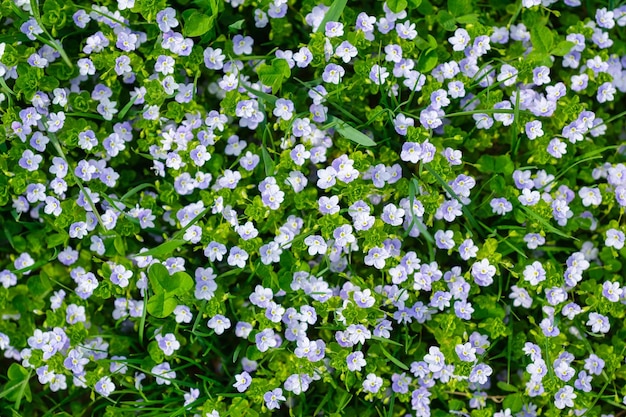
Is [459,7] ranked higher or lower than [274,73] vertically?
higher

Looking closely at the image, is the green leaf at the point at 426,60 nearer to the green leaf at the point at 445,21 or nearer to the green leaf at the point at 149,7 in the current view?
the green leaf at the point at 445,21

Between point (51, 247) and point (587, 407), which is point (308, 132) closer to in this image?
point (51, 247)

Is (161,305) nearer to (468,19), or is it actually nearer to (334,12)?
(334,12)

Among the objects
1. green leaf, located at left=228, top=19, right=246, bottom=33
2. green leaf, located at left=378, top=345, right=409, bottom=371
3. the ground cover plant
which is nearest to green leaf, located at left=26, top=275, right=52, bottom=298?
the ground cover plant

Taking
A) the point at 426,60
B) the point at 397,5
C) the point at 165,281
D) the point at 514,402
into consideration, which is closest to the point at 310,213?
the point at 165,281

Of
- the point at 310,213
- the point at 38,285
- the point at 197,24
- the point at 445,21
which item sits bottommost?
the point at 38,285

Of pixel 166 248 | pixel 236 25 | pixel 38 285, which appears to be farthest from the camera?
pixel 38 285

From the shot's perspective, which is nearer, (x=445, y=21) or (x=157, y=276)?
(x=157, y=276)
